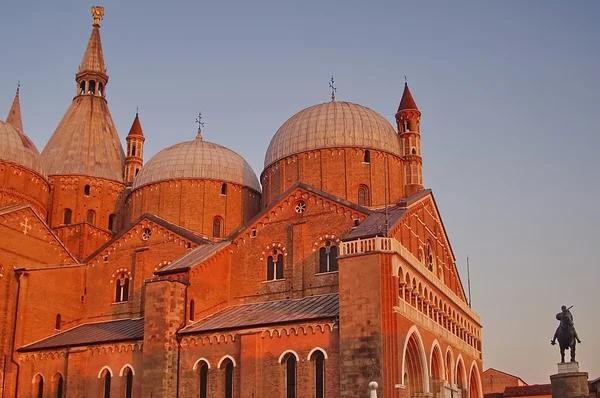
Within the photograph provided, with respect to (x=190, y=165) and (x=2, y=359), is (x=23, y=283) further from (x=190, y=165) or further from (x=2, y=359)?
(x=190, y=165)

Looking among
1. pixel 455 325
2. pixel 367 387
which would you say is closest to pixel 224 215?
pixel 455 325

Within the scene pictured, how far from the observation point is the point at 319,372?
1133 inches

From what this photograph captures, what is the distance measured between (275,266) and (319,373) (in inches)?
271

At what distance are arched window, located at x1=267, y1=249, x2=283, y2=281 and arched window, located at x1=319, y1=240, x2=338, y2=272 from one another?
1967 mm

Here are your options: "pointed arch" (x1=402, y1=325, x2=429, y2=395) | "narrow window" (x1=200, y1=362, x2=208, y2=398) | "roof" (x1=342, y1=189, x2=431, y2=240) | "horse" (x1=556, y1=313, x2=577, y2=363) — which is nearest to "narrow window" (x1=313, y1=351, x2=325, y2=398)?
"pointed arch" (x1=402, y1=325, x2=429, y2=395)

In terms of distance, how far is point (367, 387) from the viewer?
26.5m

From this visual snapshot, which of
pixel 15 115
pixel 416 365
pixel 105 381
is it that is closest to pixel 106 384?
pixel 105 381

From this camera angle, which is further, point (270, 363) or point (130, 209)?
point (130, 209)

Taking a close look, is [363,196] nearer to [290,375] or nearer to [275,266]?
[275,266]

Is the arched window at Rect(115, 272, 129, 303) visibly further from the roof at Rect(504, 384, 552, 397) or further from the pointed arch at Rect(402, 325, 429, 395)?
the roof at Rect(504, 384, 552, 397)

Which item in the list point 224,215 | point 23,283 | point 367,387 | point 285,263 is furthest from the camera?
point 224,215

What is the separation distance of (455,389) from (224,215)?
15219 millimetres

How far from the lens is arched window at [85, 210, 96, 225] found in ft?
149

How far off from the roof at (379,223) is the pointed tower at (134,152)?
1951 cm
